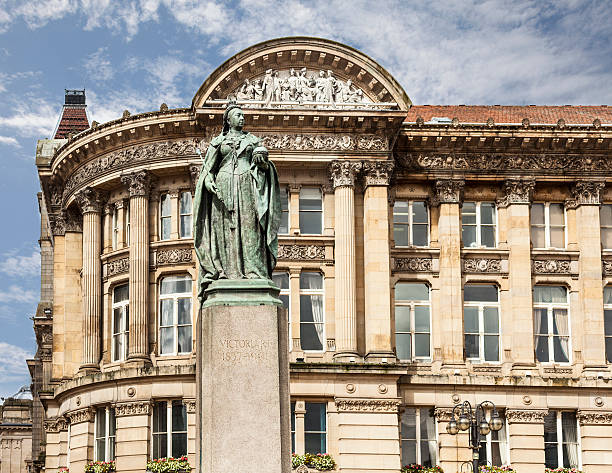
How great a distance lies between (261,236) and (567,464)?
31.8 metres

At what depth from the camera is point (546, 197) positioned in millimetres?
47969

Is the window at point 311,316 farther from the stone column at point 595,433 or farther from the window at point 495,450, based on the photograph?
the stone column at point 595,433

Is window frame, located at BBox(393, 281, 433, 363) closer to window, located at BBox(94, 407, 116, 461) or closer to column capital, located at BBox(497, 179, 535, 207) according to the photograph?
column capital, located at BBox(497, 179, 535, 207)

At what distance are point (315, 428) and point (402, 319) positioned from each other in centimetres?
564

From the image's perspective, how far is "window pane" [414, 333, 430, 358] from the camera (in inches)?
1821

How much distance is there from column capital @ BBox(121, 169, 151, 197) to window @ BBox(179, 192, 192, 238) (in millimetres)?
1380

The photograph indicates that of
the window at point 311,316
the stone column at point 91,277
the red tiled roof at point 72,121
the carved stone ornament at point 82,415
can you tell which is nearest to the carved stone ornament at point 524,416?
the window at point 311,316

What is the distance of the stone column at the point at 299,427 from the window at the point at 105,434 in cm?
715

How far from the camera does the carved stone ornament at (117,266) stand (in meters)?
47.2

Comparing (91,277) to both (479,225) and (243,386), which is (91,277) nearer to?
(479,225)

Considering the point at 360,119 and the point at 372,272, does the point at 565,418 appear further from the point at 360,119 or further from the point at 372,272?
the point at 360,119

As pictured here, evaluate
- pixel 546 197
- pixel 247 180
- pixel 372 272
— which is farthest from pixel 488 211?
pixel 247 180

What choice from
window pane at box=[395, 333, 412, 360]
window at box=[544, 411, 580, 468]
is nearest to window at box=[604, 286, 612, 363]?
window at box=[544, 411, 580, 468]

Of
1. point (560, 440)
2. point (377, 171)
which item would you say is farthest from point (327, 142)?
point (560, 440)
